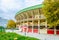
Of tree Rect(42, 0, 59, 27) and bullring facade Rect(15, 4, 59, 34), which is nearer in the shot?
tree Rect(42, 0, 59, 27)

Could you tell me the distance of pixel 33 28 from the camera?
48062mm

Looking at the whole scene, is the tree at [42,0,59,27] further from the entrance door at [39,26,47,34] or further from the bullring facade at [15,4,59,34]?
the entrance door at [39,26,47,34]

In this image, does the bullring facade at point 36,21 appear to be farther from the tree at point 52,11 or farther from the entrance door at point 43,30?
the tree at point 52,11

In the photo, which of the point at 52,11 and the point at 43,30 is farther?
the point at 43,30

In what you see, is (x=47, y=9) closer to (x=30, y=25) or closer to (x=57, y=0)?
(x=57, y=0)

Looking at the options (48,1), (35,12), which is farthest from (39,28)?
(48,1)

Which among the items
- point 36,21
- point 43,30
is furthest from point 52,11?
point 36,21

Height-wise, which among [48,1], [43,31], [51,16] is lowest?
[43,31]

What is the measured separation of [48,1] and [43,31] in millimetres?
13150

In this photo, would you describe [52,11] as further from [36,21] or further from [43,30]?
[36,21]

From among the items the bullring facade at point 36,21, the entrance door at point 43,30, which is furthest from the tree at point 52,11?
the entrance door at point 43,30

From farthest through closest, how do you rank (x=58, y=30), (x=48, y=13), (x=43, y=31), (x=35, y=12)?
(x=35, y=12), (x=43, y=31), (x=58, y=30), (x=48, y=13)

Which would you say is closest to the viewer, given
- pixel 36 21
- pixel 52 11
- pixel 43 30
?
pixel 52 11

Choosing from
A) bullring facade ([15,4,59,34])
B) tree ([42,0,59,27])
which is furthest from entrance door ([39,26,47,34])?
tree ([42,0,59,27])
